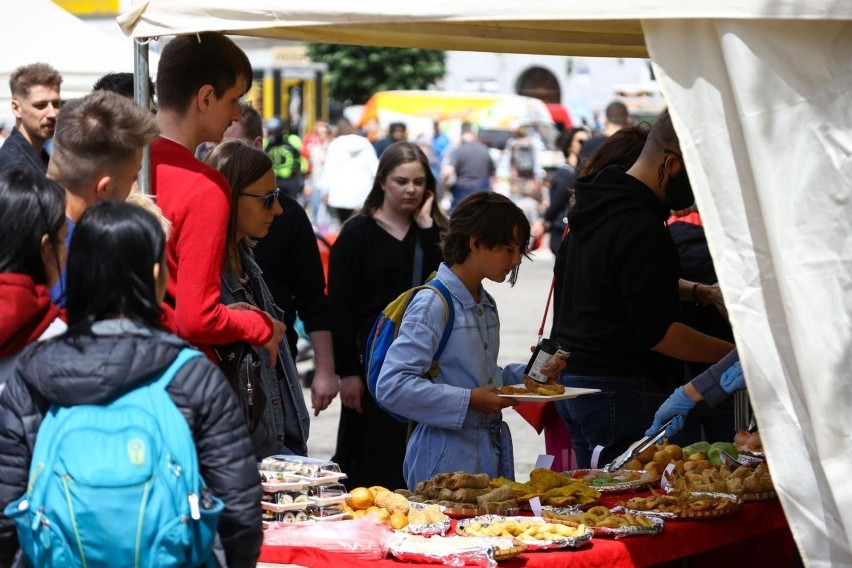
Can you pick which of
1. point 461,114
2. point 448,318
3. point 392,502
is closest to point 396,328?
point 448,318

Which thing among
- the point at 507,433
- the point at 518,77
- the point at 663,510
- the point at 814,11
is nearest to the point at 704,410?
the point at 507,433

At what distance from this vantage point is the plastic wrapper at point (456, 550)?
3314mm

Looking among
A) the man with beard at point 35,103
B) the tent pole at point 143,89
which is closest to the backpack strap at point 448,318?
Answer: the tent pole at point 143,89

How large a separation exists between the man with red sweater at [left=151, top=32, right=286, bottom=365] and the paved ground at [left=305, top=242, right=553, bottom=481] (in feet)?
5.31

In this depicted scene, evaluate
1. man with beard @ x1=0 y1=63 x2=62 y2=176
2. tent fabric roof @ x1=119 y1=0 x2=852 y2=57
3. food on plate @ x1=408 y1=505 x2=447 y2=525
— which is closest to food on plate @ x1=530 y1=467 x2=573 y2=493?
food on plate @ x1=408 y1=505 x2=447 y2=525

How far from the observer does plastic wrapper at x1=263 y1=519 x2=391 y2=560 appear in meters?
3.36

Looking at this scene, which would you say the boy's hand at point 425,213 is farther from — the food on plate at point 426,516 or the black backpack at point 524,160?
the black backpack at point 524,160

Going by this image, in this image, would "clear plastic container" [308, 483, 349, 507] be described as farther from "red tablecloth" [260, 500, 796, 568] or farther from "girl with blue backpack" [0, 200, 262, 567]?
"girl with blue backpack" [0, 200, 262, 567]

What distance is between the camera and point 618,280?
15.8 feet

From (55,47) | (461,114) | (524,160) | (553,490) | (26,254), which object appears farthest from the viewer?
(461,114)

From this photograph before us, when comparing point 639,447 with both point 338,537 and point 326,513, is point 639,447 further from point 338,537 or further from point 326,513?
point 338,537

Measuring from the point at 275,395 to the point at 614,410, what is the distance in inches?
55.4

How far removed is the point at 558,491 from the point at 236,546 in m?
1.56

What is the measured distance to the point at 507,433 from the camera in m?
4.63
